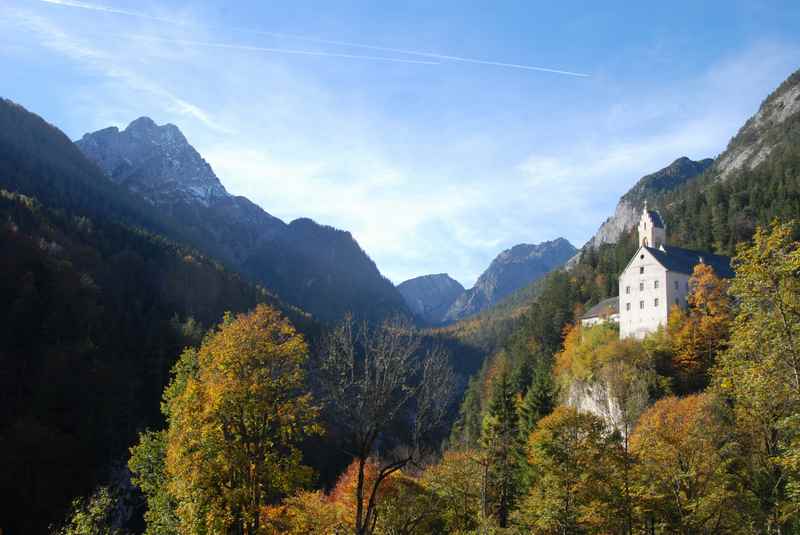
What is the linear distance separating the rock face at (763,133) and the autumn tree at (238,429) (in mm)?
153894

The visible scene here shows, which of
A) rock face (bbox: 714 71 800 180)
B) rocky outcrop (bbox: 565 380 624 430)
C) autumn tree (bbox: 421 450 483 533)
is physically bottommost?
autumn tree (bbox: 421 450 483 533)

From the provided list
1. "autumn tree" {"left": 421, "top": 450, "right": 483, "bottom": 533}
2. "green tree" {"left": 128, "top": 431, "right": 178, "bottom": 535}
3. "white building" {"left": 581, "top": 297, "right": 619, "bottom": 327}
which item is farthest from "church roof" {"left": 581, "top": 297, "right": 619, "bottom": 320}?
"green tree" {"left": 128, "top": 431, "right": 178, "bottom": 535}

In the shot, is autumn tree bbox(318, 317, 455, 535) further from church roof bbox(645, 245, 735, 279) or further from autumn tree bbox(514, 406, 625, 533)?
church roof bbox(645, 245, 735, 279)

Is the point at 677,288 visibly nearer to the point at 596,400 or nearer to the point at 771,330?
the point at 596,400

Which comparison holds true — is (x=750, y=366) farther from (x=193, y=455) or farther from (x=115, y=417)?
(x=115, y=417)

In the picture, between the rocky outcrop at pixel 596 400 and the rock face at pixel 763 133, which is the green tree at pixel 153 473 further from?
the rock face at pixel 763 133

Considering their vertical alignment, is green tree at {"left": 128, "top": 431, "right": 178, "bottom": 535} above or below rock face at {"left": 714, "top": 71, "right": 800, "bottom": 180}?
below

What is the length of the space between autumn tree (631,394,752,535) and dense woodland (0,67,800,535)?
0.42ft

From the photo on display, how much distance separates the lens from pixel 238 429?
23.0 metres

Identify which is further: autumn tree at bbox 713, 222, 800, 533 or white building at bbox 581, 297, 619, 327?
white building at bbox 581, 297, 619, 327

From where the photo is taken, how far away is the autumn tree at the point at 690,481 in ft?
85.5

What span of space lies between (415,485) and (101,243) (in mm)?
117704

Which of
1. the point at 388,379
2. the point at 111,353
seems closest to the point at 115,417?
the point at 111,353

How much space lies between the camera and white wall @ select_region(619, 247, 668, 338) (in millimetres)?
58344
